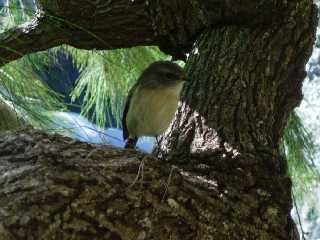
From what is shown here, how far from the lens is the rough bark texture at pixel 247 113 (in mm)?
1485

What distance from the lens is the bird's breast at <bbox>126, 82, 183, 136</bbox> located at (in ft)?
6.02

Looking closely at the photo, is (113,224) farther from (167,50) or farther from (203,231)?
(167,50)

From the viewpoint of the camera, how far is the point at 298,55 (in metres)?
1.78

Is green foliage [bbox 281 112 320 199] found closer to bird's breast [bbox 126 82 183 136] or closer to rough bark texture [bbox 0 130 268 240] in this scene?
bird's breast [bbox 126 82 183 136]

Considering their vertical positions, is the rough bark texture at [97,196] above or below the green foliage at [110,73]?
below

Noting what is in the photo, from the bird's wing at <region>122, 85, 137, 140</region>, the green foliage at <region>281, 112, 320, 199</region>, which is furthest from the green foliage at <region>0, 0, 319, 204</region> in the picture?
the bird's wing at <region>122, 85, 137, 140</region>

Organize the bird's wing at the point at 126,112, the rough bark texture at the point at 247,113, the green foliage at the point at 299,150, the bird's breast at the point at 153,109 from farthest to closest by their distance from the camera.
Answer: the green foliage at the point at 299,150
the bird's wing at the point at 126,112
the bird's breast at the point at 153,109
the rough bark texture at the point at 247,113

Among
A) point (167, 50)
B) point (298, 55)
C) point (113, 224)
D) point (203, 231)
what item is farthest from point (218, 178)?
point (167, 50)

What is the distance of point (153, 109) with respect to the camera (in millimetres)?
1886

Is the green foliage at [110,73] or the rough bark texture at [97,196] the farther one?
the green foliage at [110,73]

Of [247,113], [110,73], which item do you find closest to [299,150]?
[247,113]

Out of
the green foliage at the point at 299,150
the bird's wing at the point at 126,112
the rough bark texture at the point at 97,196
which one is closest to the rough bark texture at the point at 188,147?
the rough bark texture at the point at 97,196

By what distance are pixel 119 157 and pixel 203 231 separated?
259mm

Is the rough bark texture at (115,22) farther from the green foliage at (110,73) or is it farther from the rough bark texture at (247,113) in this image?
the green foliage at (110,73)
